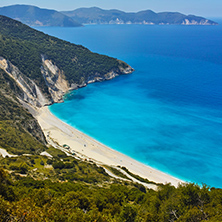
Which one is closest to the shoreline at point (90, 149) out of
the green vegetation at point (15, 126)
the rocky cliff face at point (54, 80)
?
the green vegetation at point (15, 126)

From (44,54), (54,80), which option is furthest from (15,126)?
(44,54)

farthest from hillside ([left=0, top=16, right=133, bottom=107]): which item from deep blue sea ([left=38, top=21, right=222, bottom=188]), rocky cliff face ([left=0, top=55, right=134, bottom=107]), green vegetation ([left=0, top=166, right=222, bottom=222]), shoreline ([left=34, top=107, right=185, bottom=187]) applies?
green vegetation ([left=0, top=166, right=222, bottom=222])

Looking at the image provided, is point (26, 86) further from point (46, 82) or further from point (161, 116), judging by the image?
point (161, 116)

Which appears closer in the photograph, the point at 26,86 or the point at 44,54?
the point at 26,86

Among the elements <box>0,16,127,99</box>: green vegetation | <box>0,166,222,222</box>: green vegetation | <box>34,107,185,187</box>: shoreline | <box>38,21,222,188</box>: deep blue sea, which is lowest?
<box>34,107,185,187</box>: shoreline

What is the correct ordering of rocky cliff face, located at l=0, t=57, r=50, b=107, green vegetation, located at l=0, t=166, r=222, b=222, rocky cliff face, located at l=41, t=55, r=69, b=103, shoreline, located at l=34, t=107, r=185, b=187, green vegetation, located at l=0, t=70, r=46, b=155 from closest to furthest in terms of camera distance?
1. green vegetation, located at l=0, t=166, r=222, b=222
2. green vegetation, located at l=0, t=70, r=46, b=155
3. shoreline, located at l=34, t=107, r=185, b=187
4. rocky cliff face, located at l=0, t=57, r=50, b=107
5. rocky cliff face, located at l=41, t=55, r=69, b=103

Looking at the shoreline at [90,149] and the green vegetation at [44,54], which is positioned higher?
the green vegetation at [44,54]

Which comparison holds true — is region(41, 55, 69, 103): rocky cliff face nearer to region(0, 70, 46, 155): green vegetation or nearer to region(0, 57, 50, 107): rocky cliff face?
region(0, 57, 50, 107): rocky cliff face

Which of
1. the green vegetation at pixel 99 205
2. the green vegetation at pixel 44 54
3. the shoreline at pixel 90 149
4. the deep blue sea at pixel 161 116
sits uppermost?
the green vegetation at pixel 44 54

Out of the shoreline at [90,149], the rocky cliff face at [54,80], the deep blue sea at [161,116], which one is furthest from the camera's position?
the rocky cliff face at [54,80]

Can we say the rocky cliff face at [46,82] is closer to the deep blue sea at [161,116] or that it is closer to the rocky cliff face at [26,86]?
the rocky cliff face at [26,86]
